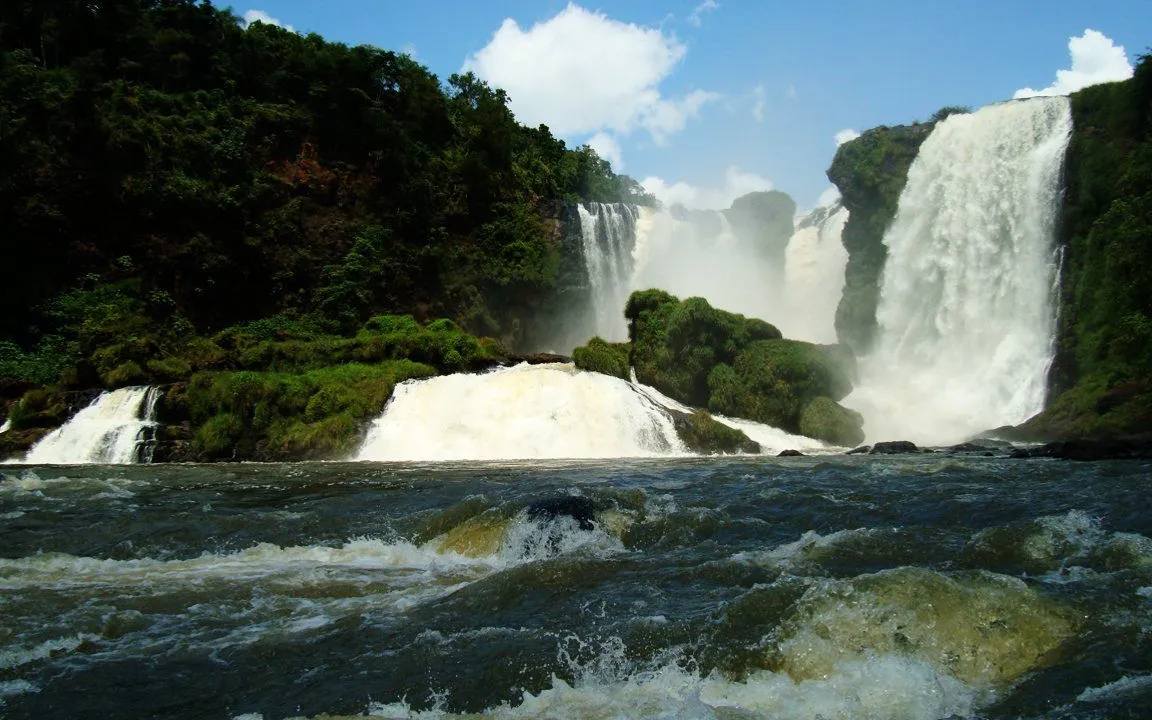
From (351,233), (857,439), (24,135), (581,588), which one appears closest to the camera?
(581,588)

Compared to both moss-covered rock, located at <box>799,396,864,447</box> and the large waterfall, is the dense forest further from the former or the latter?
moss-covered rock, located at <box>799,396,864,447</box>

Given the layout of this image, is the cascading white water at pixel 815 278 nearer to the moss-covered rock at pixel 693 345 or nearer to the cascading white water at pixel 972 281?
the cascading white water at pixel 972 281

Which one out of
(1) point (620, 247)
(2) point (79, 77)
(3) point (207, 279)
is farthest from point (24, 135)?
(1) point (620, 247)

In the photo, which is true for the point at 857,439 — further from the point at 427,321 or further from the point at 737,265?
the point at 737,265

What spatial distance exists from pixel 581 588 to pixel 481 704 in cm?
223

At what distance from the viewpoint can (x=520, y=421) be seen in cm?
2125

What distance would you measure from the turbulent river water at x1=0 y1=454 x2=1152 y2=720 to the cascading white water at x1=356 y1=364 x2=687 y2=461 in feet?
29.7

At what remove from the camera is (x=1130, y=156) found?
25.4 metres

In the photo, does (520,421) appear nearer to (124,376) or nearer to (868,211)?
(124,376)

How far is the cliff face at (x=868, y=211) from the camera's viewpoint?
3722 cm

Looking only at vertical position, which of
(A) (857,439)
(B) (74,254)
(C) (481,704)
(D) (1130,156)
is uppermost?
(D) (1130,156)

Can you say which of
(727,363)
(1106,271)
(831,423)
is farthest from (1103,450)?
(727,363)

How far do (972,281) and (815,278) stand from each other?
15431 millimetres

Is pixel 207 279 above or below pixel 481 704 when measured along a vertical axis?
above
